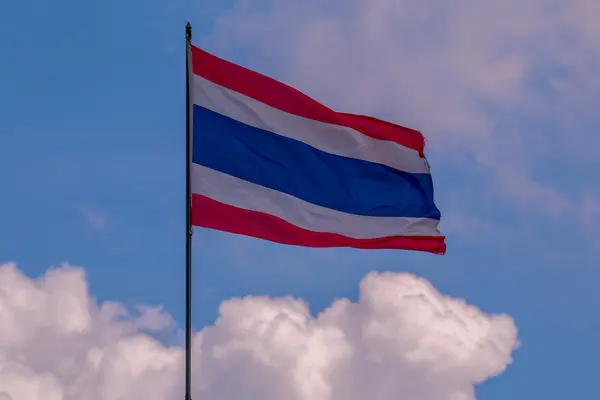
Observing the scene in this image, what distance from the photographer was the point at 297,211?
28.6 meters

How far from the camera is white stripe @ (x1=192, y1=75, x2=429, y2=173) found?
28.1 meters

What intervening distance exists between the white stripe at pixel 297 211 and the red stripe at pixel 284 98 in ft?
6.96

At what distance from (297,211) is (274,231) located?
0.92 meters

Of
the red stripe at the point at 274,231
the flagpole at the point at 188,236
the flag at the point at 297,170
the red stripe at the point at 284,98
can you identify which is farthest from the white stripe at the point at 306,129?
the red stripe at the point at 274,231

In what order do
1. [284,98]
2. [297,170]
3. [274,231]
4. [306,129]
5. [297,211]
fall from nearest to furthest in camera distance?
[274,231], [297,211], [297,170], [284,98], [306,129]

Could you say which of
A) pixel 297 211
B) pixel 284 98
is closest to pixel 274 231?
pixel 297 211

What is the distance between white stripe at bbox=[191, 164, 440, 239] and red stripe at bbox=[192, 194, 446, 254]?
0.12 metres

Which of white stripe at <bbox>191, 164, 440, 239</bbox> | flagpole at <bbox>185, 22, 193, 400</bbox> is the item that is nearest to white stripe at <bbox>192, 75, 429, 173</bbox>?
flagpole at <bbox>185, 22, 193, 400</bbox>

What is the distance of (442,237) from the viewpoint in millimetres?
30781

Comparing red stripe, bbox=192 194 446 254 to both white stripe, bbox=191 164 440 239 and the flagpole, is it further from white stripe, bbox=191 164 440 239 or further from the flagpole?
the flagpole

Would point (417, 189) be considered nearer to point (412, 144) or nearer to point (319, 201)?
point (412, 144)

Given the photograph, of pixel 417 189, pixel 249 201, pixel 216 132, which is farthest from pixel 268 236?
pixel 417 189

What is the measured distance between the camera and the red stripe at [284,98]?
28.0 meters

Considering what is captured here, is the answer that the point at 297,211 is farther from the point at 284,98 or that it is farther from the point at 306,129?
the point at 284,98
